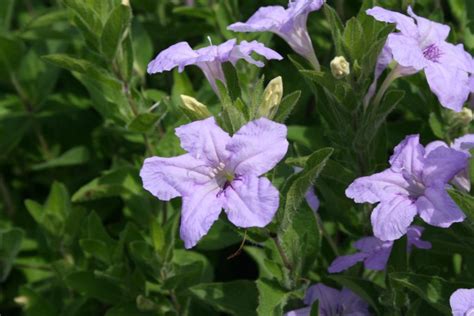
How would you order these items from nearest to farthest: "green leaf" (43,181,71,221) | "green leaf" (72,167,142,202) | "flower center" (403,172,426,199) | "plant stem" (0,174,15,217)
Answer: "flower center" (403,172,426,199) → "green leaf" (72,167,142,202) → "green leaf" (43,181,71,221) → "plant stem" (0,174,15,217)

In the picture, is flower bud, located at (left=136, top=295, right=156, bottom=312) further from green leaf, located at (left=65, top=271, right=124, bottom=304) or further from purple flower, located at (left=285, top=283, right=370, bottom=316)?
purple flower, located at (left=285, top=283, right=370, bottom=316)

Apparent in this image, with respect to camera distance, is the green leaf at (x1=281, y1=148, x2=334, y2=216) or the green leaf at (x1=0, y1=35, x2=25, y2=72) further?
the green leaf at (x1=0, y1=35, x2=25, y2=72)

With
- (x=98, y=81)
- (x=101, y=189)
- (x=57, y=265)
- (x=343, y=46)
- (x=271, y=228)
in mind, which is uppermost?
(x=343, y=46)

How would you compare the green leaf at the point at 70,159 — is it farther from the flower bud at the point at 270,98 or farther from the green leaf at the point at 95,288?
the flower bud at the point at 270,98

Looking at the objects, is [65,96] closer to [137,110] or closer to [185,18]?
[185,18]

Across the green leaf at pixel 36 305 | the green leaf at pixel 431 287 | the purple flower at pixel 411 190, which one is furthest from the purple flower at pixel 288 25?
the green leaf at pixel 36 305

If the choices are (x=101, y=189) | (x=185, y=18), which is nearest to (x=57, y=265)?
(x=101, y=189)

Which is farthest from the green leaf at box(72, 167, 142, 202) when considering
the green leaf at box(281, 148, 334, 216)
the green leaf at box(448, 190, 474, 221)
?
the green leaf at box(448, 190, 474, 221)

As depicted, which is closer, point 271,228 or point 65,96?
point 271,228
